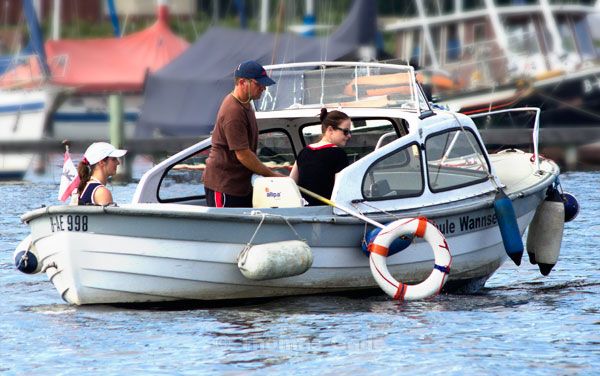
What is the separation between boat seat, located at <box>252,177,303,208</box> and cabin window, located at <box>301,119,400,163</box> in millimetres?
1802

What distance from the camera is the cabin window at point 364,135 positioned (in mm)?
13539

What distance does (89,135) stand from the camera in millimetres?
38188

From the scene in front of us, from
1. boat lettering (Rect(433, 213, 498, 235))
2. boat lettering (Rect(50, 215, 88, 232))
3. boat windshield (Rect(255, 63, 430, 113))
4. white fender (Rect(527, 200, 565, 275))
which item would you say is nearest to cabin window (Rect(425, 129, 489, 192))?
boat lettering (Rect(433, 213, 498, 235))

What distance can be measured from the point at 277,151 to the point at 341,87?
925mm

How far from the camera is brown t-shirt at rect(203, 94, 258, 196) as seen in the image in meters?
11.5

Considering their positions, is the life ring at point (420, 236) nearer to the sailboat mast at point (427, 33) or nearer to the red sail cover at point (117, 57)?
the sailboat mast at point (427, 33)

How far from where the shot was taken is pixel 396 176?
39.5ft

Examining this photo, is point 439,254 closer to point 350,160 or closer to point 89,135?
point 350,160

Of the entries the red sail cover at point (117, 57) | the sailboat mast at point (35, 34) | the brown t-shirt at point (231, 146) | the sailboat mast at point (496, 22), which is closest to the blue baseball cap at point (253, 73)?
the brown t-shirt at point (231, 146)

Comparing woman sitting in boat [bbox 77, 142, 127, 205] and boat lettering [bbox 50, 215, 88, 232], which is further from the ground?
woman sitting in boat [bbox 77, 142, 127, 205]

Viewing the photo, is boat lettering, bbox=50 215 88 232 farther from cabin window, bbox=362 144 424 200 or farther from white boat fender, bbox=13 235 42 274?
cabin window, bbox=362 144 424 200

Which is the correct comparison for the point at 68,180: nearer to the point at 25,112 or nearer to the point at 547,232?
the point at 547,232

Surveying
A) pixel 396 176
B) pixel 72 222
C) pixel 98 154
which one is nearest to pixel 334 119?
pixel 396 176

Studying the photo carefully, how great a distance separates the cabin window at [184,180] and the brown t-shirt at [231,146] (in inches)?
33.9
